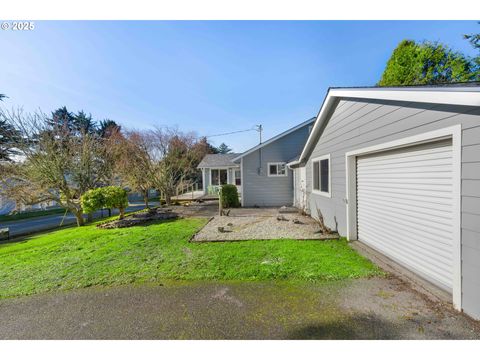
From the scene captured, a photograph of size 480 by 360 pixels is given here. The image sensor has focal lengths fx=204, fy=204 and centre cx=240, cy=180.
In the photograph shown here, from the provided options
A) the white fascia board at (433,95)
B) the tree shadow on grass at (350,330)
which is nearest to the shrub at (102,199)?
the tree shadow on grass at (350,330)

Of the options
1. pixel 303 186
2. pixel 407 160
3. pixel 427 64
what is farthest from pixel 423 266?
pixel 427 64

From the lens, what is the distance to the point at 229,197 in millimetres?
12844

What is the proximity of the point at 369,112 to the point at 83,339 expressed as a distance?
608 cm

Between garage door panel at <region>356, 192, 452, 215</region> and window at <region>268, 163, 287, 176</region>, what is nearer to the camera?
garage door panel at <region>356, 192, 452, 215</region>

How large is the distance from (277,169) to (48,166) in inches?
500

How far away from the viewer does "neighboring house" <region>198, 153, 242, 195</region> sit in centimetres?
1852

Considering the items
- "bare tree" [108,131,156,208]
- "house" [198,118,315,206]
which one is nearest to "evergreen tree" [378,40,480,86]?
"house" [198,118,315,206]

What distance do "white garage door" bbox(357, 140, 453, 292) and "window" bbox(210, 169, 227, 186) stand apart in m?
15.2

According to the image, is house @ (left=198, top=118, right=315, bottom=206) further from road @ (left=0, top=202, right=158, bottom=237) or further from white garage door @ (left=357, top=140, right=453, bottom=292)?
road @ (left=0, top=202, right=158, bottom=237)

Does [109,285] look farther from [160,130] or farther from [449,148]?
[160,130]

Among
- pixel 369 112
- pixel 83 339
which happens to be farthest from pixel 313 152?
pixel 83 339

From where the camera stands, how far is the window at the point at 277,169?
41.9 feet

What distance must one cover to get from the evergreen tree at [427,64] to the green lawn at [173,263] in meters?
15.2

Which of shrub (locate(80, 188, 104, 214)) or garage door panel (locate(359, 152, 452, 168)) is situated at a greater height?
garage door panel (locate(359, 152, 452, 168))
